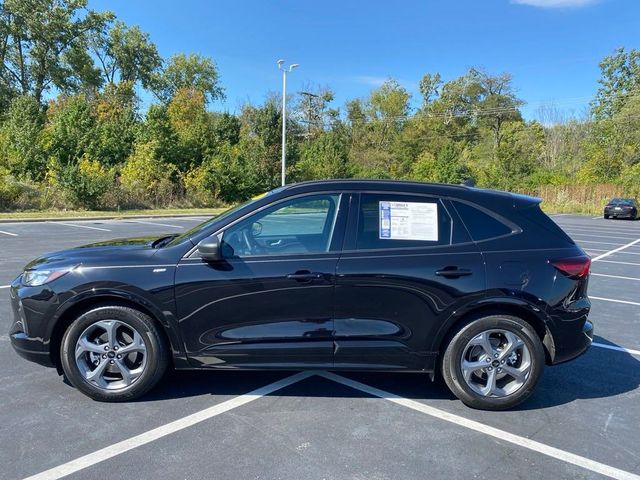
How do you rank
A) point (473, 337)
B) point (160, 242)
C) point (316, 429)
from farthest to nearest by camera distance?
point (160, 242)
point (473, 337)
point (316, 429)

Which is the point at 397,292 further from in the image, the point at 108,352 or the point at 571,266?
the point at 108,352

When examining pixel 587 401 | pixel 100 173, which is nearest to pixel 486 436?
pixel 587 401

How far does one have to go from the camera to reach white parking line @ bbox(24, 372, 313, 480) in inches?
109

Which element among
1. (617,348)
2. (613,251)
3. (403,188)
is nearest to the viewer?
(403,188)

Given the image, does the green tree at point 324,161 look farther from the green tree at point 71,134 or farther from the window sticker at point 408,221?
the window sticker at point 408,221

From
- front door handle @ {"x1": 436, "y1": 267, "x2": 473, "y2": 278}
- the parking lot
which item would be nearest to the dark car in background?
the parking lot

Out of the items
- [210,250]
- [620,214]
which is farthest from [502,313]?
[620,214]

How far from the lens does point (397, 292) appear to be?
3.54 m

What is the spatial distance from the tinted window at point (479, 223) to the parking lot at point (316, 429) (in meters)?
1.37

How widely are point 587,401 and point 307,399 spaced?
7.55 feet

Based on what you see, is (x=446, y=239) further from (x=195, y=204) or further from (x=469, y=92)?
(x=469, y=92)

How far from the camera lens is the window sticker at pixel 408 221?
144 inches

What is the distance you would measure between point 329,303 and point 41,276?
2.21m

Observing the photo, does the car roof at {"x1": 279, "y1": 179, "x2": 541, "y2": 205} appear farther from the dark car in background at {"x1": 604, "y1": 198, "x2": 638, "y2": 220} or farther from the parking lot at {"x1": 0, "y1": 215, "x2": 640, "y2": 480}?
the dark car in background at {"x1": 604, "y1": 198, "x2": 638, "y2": 220}
